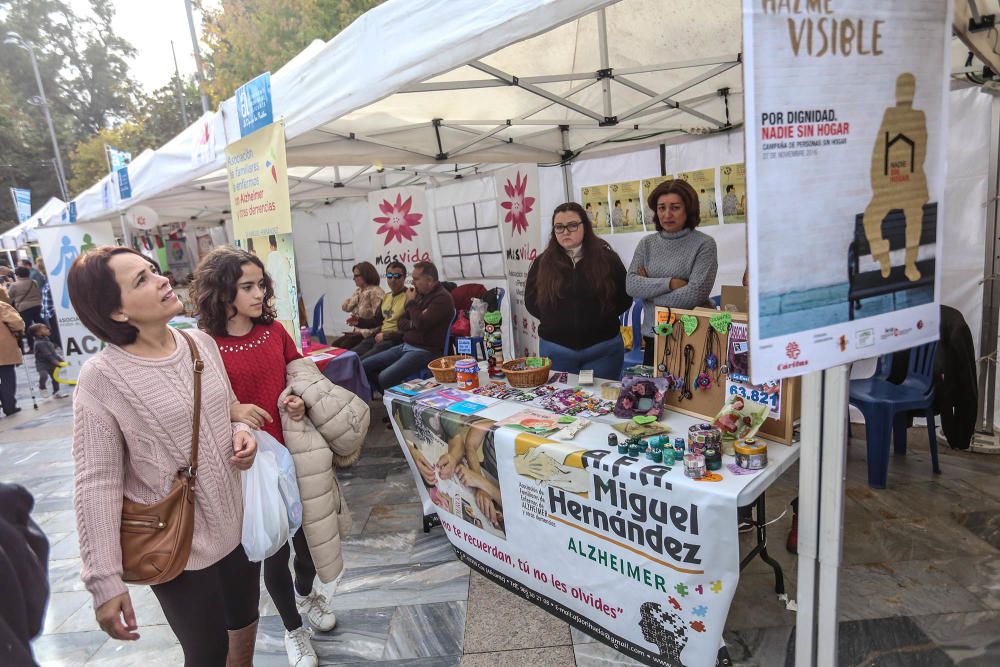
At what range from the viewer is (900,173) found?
1024mm

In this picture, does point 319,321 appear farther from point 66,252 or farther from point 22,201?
point 22,201

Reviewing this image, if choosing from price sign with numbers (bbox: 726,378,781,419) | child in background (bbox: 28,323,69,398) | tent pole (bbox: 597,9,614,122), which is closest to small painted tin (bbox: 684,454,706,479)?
price sign with numbers (bbox: 726,378,781,419)

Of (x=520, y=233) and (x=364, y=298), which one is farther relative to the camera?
(x=364, y=298)

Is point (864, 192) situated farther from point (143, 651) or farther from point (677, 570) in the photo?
point (143, 651)

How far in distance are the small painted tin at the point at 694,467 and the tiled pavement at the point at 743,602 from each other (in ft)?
2.54

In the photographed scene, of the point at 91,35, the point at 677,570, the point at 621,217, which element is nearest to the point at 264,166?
the point at 677,570

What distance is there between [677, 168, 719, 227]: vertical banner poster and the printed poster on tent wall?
2651 mm

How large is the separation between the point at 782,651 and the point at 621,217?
356cm

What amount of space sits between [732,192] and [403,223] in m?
3.16

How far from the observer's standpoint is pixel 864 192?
97 cm

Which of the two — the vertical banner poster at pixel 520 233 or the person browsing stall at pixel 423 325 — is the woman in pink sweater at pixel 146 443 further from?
the vertical banner poster at pixel 520 233

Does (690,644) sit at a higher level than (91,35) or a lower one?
lower

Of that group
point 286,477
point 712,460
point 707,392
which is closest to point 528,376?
point 707,392

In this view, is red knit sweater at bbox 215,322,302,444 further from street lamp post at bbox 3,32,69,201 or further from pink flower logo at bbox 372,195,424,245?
street lamp post at bbox 3,32,69,201
